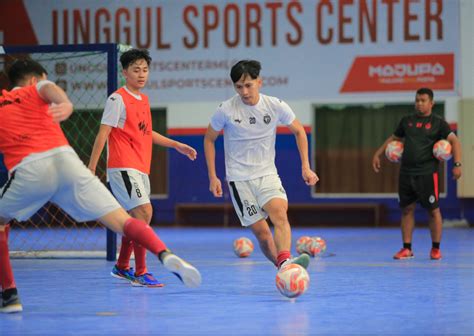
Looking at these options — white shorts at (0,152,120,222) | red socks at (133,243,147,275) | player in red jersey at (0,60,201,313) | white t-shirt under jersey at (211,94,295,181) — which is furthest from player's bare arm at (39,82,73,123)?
red socks at (133,243,147,275)

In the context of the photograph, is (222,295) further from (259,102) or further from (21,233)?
(21,233)

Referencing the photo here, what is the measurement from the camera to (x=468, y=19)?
1705cm

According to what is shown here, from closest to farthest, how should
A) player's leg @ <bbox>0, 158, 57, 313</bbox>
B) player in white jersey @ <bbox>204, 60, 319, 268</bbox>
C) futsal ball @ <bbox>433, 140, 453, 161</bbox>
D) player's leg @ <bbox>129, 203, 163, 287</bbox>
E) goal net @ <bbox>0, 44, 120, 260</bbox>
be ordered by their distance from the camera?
player's leg @ <bbox>0, 158, 57, 313</bbox> → player in white jersey @ <bbox>204, 60, 319, 268</bbox> → player's leg @ <bbox>129, 203, 163, 287</bbox> → futsal ball @ <bbox>433, 140, 453, 161</bbox> → goal net @ <bbox>0, 44, 120, 260</bbox>

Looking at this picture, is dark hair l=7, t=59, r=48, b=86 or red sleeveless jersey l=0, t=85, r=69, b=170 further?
dark hair l=7, t=59, r=48, b=86

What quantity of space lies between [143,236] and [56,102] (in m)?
0.98

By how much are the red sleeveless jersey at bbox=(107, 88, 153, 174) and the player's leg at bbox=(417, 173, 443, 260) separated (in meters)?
3.78

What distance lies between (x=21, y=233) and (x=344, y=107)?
22.6 ft

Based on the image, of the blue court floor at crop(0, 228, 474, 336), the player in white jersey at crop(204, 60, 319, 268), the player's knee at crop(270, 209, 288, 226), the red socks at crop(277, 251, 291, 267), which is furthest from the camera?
the player in white jersey at crop(204, 60, 319, 268)

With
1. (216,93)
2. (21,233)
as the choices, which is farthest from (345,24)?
(21,233)

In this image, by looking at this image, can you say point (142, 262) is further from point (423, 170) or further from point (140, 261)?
point (423, 170)

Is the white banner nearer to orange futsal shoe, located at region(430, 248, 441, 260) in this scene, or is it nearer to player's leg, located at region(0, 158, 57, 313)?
orange futsal shoe, located at region(430, 248, 441, 260)

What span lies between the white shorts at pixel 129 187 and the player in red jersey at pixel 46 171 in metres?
1.78

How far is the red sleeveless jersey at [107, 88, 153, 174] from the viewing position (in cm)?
734

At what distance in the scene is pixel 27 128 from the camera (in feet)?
17.9
